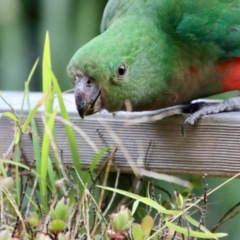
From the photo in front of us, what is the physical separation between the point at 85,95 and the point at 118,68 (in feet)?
0.35

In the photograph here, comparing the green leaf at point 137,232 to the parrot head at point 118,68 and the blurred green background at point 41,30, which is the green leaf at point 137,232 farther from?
the blurred green background at point 41,30

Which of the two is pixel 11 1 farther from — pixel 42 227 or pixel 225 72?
pixel 42 227

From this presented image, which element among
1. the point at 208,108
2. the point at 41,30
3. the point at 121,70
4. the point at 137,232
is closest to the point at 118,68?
the point at 121,70

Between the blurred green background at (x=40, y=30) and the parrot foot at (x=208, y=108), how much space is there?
0.92 metres

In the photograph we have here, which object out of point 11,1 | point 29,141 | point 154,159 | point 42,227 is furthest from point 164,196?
point 11,1

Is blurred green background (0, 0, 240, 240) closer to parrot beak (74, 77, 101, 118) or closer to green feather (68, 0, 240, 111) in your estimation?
green feather (68, 0, 240, 111)

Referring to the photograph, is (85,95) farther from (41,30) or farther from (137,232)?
(41,30)

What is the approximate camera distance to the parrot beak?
121 cm

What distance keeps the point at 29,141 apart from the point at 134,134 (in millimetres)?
283

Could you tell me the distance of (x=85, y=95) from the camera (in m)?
1.21

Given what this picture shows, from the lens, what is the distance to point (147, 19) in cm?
138

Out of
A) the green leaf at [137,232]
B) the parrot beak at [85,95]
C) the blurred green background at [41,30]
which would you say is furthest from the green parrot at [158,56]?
the blurred green background at [41,30]

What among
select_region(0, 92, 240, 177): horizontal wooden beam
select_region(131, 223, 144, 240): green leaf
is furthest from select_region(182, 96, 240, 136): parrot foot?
select_region(131, 223, 144, 240): green leaf

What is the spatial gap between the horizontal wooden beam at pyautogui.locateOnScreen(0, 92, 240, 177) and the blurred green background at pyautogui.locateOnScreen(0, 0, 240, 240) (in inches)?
36.4
